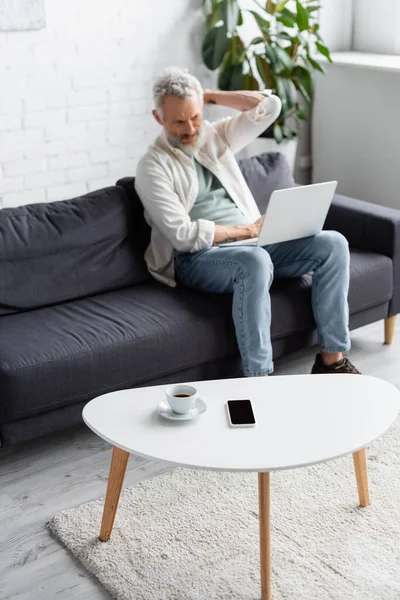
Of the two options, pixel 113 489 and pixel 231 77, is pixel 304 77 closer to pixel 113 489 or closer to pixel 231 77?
pixel 231 77

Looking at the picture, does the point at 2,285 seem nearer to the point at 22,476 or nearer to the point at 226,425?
the point at 22,476

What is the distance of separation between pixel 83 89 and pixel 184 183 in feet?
4.41

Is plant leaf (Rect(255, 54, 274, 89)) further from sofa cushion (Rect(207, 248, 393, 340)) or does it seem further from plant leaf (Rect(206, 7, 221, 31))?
sofa cushion (Rect(207, 248, 393, 340))

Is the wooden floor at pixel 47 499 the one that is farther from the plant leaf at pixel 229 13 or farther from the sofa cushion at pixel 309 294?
the plant leaf at pixel 229 13

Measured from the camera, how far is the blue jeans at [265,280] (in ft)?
9.50

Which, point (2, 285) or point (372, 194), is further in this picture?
point (372, 194)

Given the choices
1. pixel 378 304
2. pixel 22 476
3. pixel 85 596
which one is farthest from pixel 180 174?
pixel 85 596

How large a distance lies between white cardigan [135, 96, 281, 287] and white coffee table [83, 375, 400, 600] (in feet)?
2.86

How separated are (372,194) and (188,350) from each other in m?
2.28

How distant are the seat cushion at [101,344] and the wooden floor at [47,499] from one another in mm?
→ 216

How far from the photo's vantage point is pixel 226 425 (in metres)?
2.12

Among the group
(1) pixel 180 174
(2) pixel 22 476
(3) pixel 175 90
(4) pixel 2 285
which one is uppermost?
(3) pixel 175 90

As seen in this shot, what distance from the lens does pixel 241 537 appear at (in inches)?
90.7

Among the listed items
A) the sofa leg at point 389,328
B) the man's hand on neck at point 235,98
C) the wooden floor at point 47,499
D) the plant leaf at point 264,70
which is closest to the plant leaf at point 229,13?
the plant leaf at point 264,70
